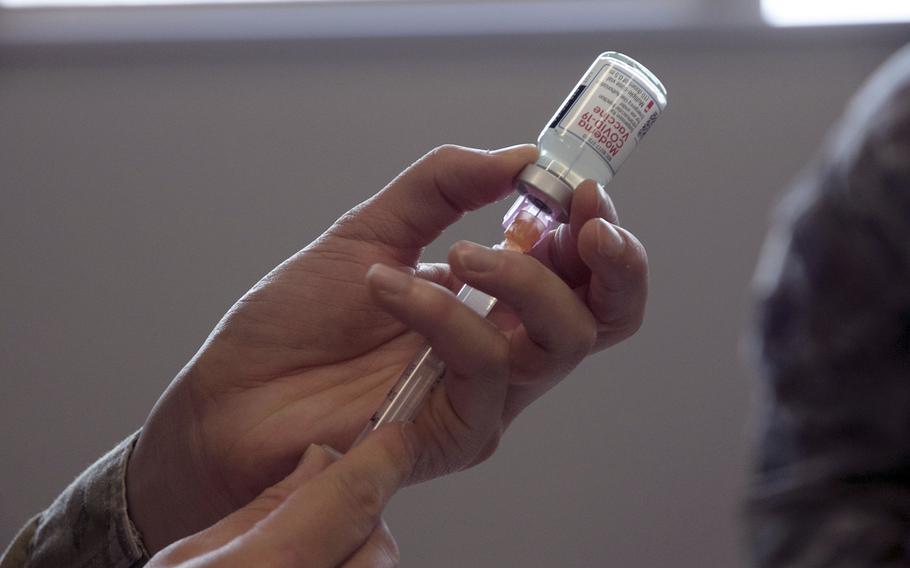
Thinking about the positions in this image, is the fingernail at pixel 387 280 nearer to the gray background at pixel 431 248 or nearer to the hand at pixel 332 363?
the hand at pixel 332 363

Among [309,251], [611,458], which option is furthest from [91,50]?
[611,458]

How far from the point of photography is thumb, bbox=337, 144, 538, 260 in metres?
→ 0.86

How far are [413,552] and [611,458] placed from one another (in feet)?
1.26

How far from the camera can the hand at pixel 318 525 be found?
0.64 meters

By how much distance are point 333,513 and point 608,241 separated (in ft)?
1.01

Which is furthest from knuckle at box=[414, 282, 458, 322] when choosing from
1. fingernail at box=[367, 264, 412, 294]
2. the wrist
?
the wrist

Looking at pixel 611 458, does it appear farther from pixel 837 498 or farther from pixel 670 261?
pixel 837 498

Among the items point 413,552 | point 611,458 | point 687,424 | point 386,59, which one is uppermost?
point 386,59

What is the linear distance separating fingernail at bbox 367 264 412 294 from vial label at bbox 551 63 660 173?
177 mm

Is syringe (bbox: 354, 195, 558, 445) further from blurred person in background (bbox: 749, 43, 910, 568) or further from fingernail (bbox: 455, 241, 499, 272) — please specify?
blurred person in background (bbox: 749, 43, 910, 568)

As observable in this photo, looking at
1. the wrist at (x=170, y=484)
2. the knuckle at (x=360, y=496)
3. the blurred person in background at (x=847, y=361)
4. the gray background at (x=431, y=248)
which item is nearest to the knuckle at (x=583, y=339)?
the knuckle at (x=360, y=496)

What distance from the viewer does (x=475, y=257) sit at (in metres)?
0.77

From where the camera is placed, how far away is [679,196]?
173 centimetres

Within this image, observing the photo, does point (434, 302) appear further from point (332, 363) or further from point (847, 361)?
point (847, 361)
